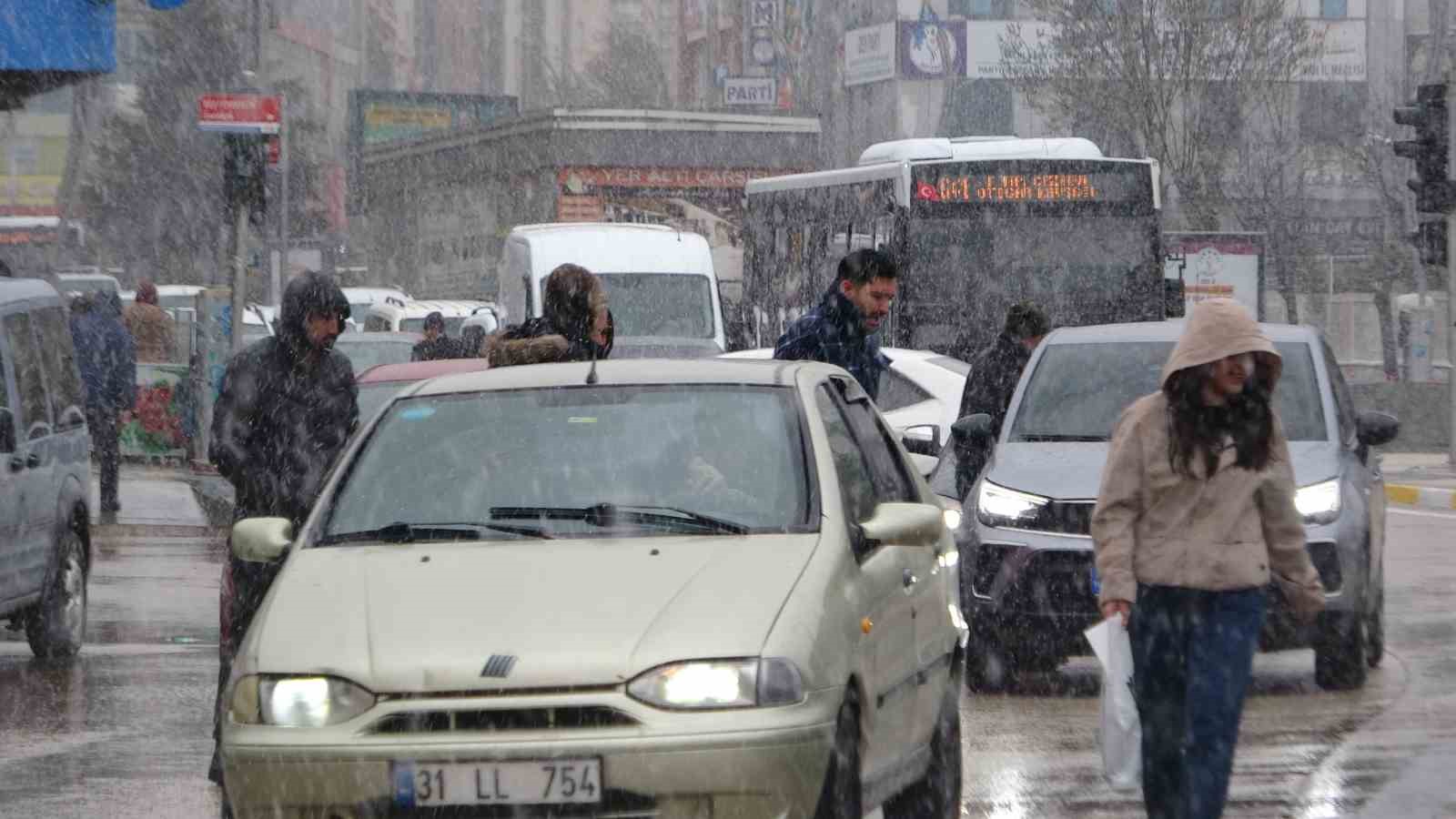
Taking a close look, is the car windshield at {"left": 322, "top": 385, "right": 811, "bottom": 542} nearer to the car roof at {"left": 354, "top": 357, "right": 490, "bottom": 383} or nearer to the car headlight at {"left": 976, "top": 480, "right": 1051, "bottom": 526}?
the car headlight at {"left": 976, "top": 480, "right": 1051, "bottom": 526}

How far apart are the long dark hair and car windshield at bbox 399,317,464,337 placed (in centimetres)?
3019

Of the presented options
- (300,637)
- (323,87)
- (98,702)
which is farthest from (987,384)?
(323,87)

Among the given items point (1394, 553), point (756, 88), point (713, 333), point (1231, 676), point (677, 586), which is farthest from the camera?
point (756, 88)

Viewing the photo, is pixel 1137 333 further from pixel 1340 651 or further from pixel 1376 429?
pixel 1340 651

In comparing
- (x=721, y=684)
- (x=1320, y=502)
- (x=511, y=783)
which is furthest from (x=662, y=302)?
(x=511, y=783)

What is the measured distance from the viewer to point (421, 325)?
1452 inches

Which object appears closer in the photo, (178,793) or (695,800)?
(695,800)

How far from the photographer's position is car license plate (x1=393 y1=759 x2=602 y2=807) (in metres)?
5.68

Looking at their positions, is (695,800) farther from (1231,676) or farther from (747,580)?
(1231,676)

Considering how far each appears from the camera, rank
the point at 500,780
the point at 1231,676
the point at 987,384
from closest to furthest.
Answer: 1. the point at 500,780
2. the point at 1231,676
3. the point at 987,384

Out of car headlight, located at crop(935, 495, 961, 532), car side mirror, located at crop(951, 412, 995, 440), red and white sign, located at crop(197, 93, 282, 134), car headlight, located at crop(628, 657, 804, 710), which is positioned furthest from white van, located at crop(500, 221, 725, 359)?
car headlight, located at crop(628, 657, 804, 710)

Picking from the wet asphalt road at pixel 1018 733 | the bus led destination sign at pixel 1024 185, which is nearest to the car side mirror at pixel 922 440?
the wet asphalt road at pixel 1018 733

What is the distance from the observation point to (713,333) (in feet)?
87.5

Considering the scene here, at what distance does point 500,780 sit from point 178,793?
10.8 feet
